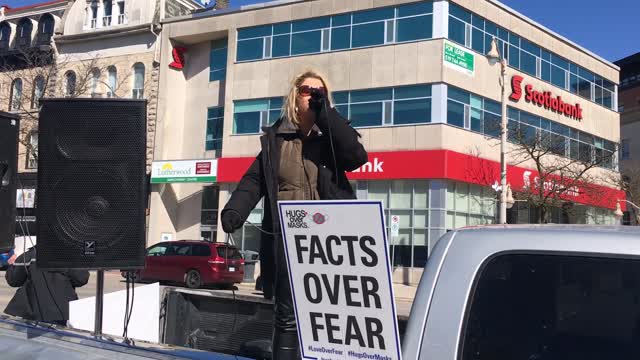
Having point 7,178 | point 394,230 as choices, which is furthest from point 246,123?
point 7,178

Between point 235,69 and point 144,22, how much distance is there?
6.44 m

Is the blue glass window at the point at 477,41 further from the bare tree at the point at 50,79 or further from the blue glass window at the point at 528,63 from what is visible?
the bare tree at the point at 50,79

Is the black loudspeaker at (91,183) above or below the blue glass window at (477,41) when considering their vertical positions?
below

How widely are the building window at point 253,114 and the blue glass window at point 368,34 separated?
4.25 metres

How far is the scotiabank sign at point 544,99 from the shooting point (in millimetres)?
28859

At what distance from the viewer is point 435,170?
24.6 m

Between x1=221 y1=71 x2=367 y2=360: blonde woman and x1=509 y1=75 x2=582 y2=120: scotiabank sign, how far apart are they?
88.7 feet

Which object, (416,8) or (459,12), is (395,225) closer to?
(416,8)

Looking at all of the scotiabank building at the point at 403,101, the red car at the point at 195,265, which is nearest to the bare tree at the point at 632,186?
the scotiabank building at the point at 403,101

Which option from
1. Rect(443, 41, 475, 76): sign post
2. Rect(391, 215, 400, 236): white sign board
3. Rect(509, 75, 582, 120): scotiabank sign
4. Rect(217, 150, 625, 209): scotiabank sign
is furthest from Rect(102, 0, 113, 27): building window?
Rect(509, 75, 582, 120): scotiabank sign

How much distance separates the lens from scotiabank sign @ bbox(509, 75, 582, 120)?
2886cm

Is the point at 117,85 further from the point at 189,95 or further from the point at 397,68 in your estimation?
the point at 397,68

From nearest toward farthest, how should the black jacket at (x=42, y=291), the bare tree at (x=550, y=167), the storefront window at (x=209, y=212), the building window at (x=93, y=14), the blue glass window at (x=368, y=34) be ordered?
the black jacket at (x=42, y=291)
the bare tree at (x=550, y=167)
the blue glass window at (x=368, y=34)
the storefront window at (x=209, y=212)
the building window at (x=93, y=14)

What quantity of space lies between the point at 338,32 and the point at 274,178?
25131 millimetres
